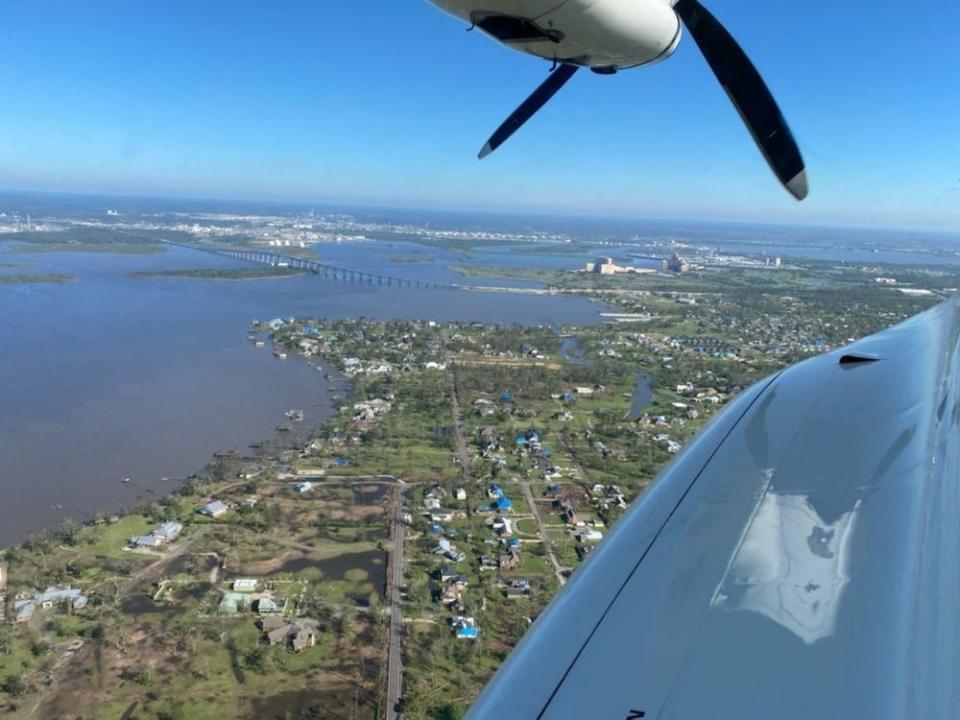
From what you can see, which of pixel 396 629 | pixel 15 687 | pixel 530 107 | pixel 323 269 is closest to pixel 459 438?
pixel 396 629

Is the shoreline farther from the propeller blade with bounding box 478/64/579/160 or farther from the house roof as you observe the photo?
the propeller blade with bounding box 478/64/579/160

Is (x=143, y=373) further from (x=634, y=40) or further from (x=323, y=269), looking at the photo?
(x=323, y=269)

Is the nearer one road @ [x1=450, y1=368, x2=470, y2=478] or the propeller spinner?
the propeller spinner

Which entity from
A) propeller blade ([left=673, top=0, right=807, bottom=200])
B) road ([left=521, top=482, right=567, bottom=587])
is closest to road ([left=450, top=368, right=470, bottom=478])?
road ([left=521, top=482, right=567, bottom=587])

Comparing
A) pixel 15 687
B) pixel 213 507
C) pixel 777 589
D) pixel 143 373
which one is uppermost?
pixel 777 589

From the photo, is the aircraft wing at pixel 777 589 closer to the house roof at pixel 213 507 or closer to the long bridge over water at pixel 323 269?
the house roof at pixel 213 507

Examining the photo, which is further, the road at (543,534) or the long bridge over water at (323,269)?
the long bridge over water at (323,269)

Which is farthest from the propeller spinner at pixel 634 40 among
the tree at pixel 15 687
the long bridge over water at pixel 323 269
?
the long bridge over water at pixel 323 269
